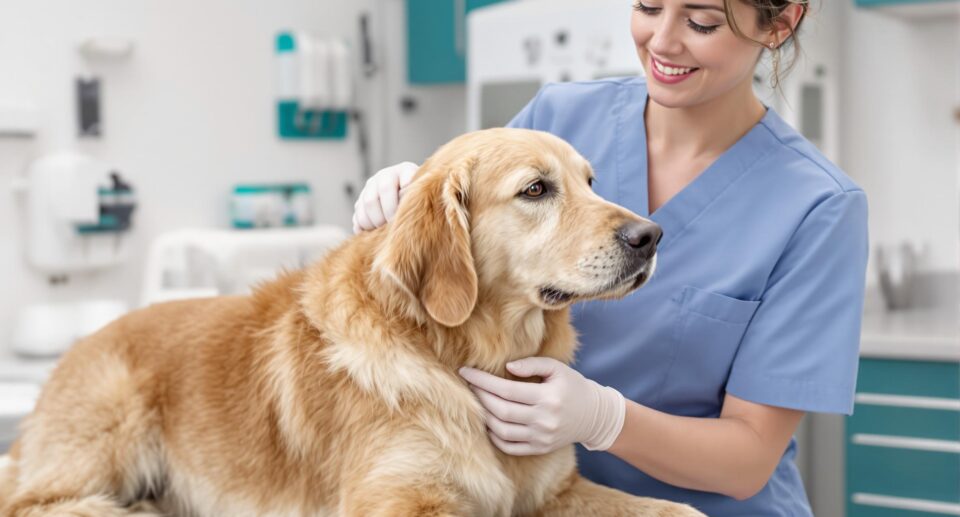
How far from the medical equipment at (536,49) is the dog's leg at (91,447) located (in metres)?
2.06

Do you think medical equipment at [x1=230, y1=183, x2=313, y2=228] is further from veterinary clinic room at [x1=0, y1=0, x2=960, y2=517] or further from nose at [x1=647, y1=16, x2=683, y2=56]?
nose at [x1=647, y1=16, x2=683, y2=56]

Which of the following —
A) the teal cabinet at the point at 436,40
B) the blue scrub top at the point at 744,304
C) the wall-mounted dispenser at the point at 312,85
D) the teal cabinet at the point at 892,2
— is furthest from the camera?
the teal cabinet at the point at 436,40

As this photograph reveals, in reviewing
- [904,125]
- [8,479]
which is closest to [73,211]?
[8,479]

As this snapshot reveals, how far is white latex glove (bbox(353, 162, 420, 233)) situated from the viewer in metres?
1.32

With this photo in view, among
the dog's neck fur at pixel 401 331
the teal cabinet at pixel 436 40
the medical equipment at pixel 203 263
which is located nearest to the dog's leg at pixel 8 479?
the dog's neck fur at pixel 401 331

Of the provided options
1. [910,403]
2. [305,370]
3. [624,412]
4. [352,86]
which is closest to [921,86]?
[910,403]

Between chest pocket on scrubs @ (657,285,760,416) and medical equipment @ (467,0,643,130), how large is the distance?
1.75 meters

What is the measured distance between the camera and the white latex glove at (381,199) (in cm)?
132

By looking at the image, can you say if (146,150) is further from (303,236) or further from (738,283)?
(738,283)

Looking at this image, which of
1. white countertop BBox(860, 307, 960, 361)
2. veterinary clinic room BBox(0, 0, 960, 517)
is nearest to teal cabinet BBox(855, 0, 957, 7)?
white countertop BBox(860, 307, 960, 361)

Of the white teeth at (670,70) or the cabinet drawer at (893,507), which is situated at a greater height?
the white teeth at (670,70)

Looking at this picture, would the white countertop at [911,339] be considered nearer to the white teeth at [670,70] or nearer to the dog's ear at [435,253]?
the white teeth at [670,70]

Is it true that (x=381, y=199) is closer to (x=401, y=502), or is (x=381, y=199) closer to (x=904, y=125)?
(x=401, y=502)

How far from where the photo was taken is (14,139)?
→ 273 cm
